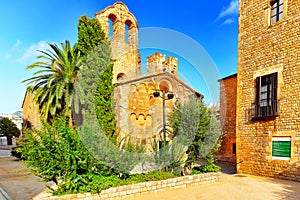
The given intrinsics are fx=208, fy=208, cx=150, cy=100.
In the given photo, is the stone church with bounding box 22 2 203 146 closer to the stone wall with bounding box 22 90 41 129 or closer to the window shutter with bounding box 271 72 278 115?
the window shutter with bounding box 271 72 278 115

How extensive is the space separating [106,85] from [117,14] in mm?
11110

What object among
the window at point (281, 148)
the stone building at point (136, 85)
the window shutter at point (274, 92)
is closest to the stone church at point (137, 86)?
the stone building at point (136, 85)

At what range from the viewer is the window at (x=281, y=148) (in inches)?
324

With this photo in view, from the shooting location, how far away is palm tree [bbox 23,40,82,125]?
39.3ft

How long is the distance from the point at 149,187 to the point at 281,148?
5838 mm

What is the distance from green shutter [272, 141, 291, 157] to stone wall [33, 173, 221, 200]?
9.05 feet

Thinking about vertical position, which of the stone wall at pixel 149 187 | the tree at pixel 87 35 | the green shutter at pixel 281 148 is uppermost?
the tree at pixel 87 35

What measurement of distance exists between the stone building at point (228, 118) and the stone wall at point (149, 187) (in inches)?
204

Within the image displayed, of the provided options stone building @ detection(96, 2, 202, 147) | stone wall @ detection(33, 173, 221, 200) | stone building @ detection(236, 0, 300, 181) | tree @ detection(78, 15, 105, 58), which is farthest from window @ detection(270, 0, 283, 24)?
tree @ detection(78, 15, 105, 58)

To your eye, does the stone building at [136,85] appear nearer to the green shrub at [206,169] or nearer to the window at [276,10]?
the green shrub at [206,169]

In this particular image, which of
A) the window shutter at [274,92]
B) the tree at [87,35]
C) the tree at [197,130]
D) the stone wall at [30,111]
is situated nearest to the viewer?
the tree at [87,35]

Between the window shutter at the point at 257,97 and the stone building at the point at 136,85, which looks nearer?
the window shutter at the point at 257,97

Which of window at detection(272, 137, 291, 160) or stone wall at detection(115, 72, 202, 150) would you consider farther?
stone wall at detection(115, 72, 202, 150)

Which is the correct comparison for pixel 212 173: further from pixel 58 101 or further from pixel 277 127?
pixel 58 101
